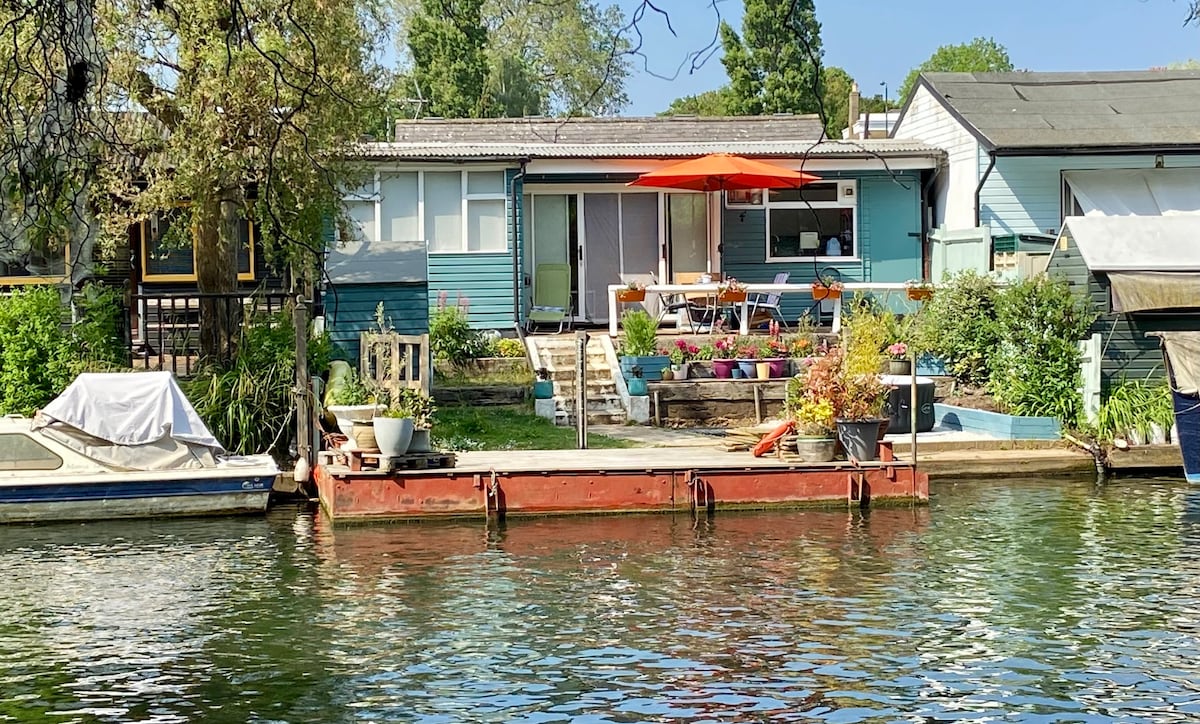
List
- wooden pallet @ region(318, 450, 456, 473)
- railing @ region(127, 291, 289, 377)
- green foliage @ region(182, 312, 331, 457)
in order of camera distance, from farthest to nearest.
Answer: railing @ region(127, 291, 289, 377) → green foliage @ region(182, 312, 331, 457) → wooden pallet @ region(318, 450, 456, 473)

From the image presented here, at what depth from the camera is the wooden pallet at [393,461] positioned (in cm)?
1633

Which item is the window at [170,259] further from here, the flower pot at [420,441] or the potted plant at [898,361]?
the potted plant at [898,361]

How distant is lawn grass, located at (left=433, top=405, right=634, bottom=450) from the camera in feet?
63.3

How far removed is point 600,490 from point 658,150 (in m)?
11.1

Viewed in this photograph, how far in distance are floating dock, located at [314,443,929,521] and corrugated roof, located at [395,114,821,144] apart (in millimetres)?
13023

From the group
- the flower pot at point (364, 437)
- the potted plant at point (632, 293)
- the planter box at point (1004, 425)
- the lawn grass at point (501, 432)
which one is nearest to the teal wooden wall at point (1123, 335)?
the planter box at point (1004, 425)

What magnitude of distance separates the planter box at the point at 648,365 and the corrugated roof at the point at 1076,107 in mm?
7388

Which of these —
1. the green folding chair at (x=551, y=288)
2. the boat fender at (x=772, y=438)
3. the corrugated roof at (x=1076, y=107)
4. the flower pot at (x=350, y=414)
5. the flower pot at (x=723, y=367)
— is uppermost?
the corrugated roof at (x=1076, y=107)

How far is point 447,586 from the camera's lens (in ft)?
43.0

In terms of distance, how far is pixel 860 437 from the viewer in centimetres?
1706

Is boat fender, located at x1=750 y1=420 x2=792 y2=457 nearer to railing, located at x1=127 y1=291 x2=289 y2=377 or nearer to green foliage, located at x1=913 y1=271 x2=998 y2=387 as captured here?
green foliage, located at x1=913 y1=271 x2=998 y2=387

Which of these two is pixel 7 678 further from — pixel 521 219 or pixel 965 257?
pixel 965 257

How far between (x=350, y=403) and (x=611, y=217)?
983 centimetres

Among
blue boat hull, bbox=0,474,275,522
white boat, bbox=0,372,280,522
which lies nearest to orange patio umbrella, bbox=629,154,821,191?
white boat, bbox=0,372,280,522
